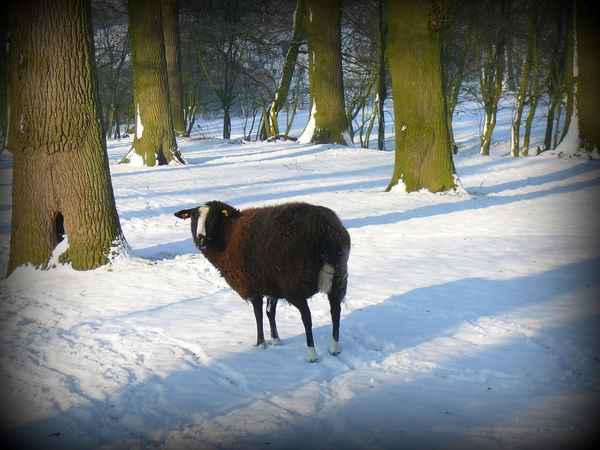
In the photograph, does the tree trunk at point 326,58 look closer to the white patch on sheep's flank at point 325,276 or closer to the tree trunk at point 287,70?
the tree trunk at point 287,70

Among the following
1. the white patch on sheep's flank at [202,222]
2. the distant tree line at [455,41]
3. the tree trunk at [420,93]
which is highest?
the distant tree line at [455,41]

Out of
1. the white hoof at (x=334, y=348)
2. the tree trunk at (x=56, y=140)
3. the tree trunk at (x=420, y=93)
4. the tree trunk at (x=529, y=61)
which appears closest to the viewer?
the white hoof at (x=334, y=348)

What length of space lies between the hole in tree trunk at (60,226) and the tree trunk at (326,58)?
47.0 feet

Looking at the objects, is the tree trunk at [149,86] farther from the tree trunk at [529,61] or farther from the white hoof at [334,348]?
the tree trunk at [529,61]

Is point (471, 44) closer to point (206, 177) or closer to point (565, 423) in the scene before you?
point (206, 177)

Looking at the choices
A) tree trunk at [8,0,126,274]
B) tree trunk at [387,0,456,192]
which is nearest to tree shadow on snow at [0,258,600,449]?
tree trunk at [8,0,126,274]

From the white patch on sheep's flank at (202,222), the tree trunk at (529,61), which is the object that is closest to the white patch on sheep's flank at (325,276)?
the white patch on sheep's flank at (202,222)

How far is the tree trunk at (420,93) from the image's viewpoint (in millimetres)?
11523

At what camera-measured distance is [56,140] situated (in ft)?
21.2

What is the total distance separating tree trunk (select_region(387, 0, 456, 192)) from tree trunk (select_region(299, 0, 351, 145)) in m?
7.87

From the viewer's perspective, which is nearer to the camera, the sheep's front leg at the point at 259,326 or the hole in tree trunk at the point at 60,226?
the sheep's front leg at the point at 259,326

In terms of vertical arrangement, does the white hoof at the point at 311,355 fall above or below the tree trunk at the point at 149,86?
below

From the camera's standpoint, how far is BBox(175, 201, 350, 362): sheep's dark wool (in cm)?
426

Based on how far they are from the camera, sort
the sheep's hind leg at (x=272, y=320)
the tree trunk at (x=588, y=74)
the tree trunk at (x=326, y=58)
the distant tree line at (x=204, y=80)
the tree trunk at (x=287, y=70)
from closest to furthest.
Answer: the sheep's hind leg at (x=272, y=320) → the distant tree line at (x=204, y=80) → the tree trunk at (x=588, y=74) → the tree trunk at (x=326, y=58) → the tree trunk at (x=287, y=70)
